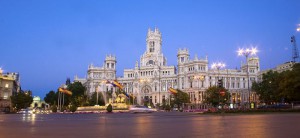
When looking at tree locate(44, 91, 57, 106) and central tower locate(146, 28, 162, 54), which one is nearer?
tree locate(44, 91, 57, 106)

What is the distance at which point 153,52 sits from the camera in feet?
619

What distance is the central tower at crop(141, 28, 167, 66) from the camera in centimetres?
18488

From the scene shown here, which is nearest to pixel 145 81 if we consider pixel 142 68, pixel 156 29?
pixel 142 68

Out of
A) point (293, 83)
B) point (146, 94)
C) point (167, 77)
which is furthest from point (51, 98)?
point (293, 83)

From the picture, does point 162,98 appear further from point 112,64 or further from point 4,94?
point 4,94

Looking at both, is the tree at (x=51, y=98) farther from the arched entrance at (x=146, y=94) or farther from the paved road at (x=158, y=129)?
the paved road at (x=158, y=129)

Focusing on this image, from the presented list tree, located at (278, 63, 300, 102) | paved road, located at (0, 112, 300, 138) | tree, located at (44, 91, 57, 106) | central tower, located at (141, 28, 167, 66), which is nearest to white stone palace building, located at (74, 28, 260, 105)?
central tower, located at (141, 28, 167, 66)

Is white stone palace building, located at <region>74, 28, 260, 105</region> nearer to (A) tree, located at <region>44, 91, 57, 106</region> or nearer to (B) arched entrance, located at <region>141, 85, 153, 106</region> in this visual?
(B) arched entrance, located at <region>141, 85, 153, 106</region>

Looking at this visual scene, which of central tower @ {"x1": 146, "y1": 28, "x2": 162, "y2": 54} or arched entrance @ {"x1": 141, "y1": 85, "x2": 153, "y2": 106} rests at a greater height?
central tower @ {"x1": 146, "y1": 28, "x2": 162, "y2": 54}

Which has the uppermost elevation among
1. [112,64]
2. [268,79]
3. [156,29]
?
[156,29]

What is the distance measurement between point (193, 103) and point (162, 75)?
2758 centimetres

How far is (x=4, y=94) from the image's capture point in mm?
114938

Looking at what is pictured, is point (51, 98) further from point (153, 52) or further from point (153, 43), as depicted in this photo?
point (153, 43)

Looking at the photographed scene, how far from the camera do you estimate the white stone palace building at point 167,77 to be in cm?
16062
